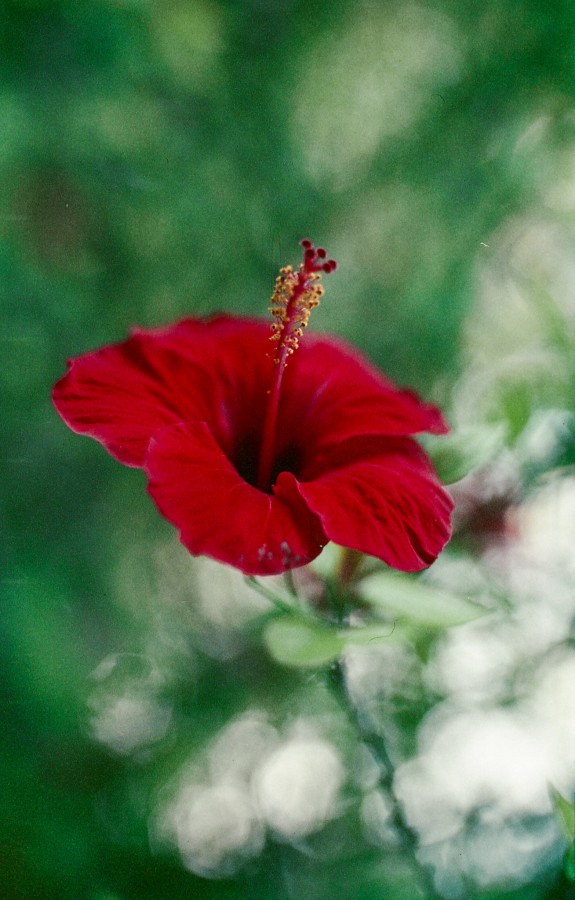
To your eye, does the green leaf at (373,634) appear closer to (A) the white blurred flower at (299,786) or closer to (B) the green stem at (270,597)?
(B) the green stem at (270,597)

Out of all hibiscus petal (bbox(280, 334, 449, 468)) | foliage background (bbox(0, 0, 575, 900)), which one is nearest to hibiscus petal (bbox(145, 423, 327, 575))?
hibiscus petal (bbox(280, 334, 449, 468))

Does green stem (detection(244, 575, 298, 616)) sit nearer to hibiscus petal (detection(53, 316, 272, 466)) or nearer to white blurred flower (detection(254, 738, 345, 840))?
hibiscus petal (detection(53, 316, 272, 466))

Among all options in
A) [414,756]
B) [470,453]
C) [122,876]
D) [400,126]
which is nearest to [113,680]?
[122,876]

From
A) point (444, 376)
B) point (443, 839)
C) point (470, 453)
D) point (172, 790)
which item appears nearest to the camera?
point (470, 453)

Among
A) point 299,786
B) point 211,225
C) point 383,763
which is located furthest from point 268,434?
point 211,225

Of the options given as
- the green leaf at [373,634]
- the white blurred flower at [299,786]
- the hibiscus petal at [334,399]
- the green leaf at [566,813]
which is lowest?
the white blurred flower at [299,786]

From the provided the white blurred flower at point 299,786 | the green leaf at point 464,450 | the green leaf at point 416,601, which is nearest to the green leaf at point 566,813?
the green leaf at point 416,601

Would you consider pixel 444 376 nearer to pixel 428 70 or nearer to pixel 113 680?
pixel 428 70
